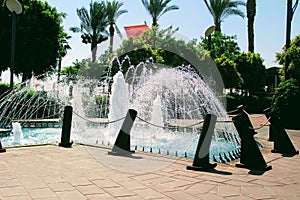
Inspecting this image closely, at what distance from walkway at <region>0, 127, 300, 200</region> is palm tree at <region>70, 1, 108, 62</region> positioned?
3290 cm

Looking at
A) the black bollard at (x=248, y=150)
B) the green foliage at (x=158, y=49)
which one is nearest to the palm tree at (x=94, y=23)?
the green foliage at (x=158, y=49)

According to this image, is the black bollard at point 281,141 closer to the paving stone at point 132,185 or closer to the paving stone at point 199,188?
the paving stone at point 199,188

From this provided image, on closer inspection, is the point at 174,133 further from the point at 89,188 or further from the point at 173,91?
the point at 89,188

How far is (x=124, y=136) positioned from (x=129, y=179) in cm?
209

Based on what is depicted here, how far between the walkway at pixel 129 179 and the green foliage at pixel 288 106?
906 centimetres

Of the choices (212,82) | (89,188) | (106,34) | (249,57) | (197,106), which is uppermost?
(106,34)

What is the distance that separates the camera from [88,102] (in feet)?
66.2

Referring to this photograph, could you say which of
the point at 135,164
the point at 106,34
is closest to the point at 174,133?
the point at 135,164

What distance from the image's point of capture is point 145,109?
44.3 ft

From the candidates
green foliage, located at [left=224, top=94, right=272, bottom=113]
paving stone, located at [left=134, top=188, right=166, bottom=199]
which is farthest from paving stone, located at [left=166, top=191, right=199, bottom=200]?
green foliage, located at [left=224, top=94, right=272, bottom=113]

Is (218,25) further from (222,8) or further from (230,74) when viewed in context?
(230,74)

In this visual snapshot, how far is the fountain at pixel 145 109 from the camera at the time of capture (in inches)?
400

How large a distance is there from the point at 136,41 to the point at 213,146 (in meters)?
20.5

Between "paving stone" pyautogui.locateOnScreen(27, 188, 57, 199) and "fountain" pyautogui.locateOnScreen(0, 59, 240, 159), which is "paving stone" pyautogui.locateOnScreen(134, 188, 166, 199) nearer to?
"paving stone" pyautogui.locateOnScreen(27, 188, 57, 199)
